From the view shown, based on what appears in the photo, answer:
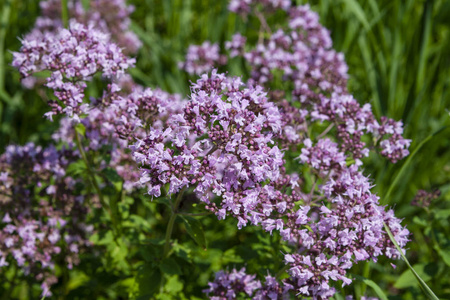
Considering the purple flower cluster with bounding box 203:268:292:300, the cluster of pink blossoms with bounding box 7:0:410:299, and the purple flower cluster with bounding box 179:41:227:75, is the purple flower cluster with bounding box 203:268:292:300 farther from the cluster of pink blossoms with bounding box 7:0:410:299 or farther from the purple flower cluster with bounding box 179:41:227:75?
the purple flower cluster with bounding box 179:41:227:75

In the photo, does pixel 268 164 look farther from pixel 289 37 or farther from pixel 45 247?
pixel 289 37

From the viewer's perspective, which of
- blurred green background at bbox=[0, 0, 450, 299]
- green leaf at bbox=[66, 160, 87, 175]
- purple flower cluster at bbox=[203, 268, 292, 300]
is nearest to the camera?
purple flower cluster at bbox=[203, 268, 292, 300]

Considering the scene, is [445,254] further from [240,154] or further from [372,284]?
[240,154]

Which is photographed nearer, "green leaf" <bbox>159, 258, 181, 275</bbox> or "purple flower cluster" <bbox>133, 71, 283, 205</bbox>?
"purple flower cluster" <bbox>133, 71, 283, 205</bbox>

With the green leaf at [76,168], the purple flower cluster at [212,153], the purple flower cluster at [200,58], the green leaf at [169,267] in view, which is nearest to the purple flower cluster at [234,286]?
the green leaf at [169,267]

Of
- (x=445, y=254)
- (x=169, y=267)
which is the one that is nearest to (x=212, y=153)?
(x=169, y=267)

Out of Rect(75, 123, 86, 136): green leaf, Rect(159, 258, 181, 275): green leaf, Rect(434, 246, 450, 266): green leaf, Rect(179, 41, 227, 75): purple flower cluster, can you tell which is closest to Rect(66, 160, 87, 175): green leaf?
Rect(75, 123, 86, 136): green leaf
